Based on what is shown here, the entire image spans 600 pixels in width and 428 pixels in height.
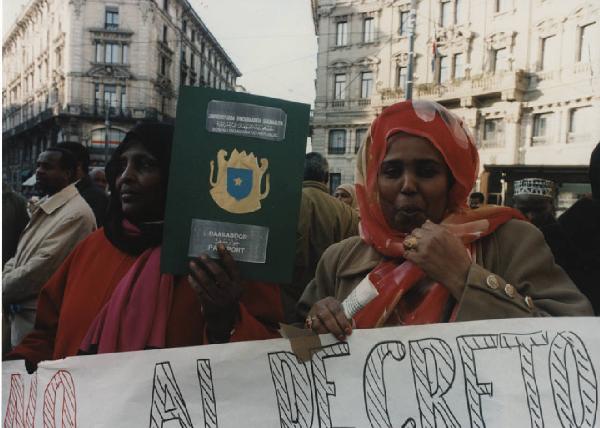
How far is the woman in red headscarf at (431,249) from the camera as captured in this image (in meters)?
1.19

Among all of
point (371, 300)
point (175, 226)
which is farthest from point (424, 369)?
point (175, 226)

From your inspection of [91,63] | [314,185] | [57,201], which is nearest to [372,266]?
[314,185]

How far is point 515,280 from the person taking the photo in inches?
48.9

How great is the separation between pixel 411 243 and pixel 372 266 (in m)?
0.21

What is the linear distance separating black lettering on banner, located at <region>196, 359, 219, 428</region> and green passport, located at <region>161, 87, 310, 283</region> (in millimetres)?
242

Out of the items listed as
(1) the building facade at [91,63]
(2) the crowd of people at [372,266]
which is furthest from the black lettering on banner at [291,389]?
(1) the building facade at [91,63]

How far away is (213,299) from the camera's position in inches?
50.8

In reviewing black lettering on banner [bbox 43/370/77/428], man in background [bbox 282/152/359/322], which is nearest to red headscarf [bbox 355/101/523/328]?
black lettering on banner [bbox 43/370/77/428]

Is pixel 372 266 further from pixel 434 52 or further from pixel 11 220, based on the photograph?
pixel 434 52

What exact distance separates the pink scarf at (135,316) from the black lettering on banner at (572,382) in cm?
105

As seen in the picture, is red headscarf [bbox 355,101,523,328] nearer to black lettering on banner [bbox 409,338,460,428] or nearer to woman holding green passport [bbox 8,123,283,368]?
black lettering on banner [bbox 409,338,460,428]

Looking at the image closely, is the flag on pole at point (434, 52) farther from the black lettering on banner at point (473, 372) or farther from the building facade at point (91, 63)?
the black lettering on banner at point (473, 372)

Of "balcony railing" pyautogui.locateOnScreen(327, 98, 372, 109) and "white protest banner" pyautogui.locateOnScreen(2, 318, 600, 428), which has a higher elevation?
"balcony railing" pyautogui.locateOnScreen(327, 98, 372, 109)

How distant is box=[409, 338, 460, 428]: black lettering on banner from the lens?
1.13 metres
